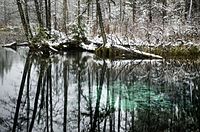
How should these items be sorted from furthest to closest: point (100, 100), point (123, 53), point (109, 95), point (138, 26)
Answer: point (138, 26), point (123, 53), point (109, 95), point (100, 100)

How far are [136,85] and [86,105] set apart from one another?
3.23 metres

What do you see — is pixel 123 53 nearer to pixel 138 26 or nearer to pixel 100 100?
pixel 138 26

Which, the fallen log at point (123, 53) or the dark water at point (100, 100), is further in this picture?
the fallen log at point (123, 53)

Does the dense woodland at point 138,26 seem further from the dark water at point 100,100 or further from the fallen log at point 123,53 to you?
the dark water at point 100,100

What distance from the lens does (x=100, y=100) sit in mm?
9148

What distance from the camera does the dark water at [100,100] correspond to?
686cm

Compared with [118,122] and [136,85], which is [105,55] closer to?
[136,85]

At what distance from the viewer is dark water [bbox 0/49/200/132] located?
22.5 ft

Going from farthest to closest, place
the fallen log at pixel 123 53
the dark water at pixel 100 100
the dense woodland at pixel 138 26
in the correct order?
the dense woodland at pixel 138 26
the fallen log at pixel 123 53
the dark water at pixel 100 100

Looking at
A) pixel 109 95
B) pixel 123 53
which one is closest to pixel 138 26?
pixel 123 53

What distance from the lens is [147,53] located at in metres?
21.1

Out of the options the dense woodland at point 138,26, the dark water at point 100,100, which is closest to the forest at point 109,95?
the dark water at point 100,100

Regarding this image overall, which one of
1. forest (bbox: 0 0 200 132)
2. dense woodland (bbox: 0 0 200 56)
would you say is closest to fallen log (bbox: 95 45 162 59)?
forest (bbox: 0 0 200 132)

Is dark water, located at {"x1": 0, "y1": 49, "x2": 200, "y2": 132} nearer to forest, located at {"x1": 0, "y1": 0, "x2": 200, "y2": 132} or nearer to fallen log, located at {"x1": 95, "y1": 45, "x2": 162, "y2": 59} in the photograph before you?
forest, located at {"x1": 0, "y1": 0, "x2": 200, "y2": 132}
